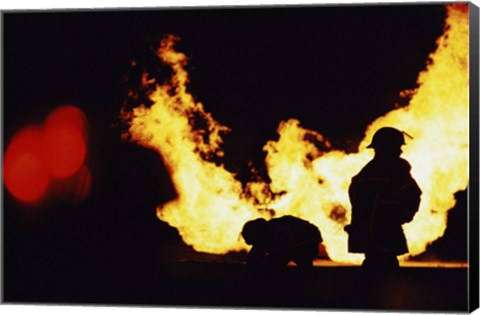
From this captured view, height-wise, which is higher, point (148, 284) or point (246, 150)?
point (246, 150)

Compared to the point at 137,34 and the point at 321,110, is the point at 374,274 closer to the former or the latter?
the point at 321,110

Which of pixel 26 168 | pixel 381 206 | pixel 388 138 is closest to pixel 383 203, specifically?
pixel 381 206

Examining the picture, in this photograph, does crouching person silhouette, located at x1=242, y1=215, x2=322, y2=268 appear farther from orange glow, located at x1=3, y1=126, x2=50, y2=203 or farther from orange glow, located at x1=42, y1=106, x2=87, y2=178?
orange glow, located at x1=3, y1=126, x2=50, y2=203

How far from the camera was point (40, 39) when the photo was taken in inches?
456

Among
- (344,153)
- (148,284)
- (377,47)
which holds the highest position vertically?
(377,47)

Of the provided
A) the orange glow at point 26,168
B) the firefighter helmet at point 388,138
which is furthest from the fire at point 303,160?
the orange glow at point 26,168

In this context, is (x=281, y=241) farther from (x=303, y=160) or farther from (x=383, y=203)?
(x=383, y=203)

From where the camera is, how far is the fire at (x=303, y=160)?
432 inches

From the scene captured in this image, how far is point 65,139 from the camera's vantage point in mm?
11547

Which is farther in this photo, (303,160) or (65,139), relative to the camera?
(65,139)

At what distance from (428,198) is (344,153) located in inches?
24.6

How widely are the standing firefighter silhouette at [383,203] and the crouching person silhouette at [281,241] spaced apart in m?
0.26

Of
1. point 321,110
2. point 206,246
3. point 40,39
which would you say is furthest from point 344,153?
point 40,39

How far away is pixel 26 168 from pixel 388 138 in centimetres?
251
